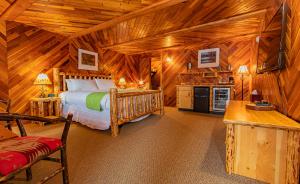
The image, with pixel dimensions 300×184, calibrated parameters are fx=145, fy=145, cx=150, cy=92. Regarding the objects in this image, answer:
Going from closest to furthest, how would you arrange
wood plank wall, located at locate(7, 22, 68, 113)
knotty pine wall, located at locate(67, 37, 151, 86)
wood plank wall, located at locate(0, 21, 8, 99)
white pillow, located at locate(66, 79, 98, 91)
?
wood plank wall, located at locate(0, 21, 8, 99)
wood plank wall, located at locate(7, 22, 68, 113)
white pillow, located at locate(66, 79, 98, 91)
knotty pine wall, located at locate(67, 37, 151, 86)

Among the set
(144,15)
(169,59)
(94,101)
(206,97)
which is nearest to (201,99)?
(206,97)

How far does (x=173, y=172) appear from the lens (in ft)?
4.91

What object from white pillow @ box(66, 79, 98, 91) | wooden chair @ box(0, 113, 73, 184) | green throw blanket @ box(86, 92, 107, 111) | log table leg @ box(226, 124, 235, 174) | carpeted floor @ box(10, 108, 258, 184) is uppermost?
white pillow @ box(66, 79, 98, 91)

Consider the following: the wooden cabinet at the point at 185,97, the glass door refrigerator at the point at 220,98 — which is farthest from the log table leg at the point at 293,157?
the wooden cabinet at the point at 185,97

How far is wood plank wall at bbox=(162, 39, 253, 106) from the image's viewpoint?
461 centimetres

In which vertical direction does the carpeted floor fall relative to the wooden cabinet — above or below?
below

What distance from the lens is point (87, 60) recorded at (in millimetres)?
4691

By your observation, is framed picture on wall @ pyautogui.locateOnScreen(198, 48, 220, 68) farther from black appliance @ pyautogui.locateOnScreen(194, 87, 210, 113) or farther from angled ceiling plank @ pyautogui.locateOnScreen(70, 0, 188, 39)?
angled ceiling plank @ pyautogui.locateOnScreen(70, 0, 188, 39)

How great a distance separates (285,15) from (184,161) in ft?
6.58

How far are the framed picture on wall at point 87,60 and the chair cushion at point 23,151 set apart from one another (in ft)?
12.4

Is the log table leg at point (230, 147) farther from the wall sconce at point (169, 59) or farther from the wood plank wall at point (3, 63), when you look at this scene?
the wall sconce at point (169, 59)

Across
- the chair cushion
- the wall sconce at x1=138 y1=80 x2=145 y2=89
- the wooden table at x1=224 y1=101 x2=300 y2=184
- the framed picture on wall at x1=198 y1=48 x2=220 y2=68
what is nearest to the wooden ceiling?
the framed picture on wall at x1=198 y1=48 x2=220 y2=68

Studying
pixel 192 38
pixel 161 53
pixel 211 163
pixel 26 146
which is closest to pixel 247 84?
pixel 192 38

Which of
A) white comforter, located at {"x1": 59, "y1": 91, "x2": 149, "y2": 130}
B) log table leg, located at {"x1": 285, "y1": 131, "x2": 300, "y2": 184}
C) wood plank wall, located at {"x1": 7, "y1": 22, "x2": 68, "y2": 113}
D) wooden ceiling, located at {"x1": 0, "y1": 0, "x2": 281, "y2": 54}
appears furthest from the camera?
wood plank wall, located at {"x1": 7, "y1": 22, "x2": 68, "y2": 113}
